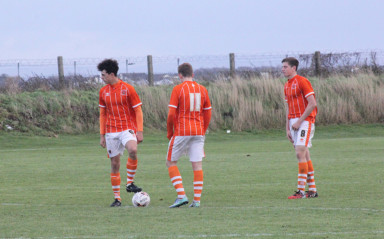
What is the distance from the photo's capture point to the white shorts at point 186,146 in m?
10.9

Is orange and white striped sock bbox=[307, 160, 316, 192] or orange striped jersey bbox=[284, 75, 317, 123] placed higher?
orange striped jersey bbox=[284, 75, 317, 123]

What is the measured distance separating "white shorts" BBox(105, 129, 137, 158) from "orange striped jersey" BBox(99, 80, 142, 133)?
66 mm

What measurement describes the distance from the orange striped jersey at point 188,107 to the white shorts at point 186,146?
0.08 metres

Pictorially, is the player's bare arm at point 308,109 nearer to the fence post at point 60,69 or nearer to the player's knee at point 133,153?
the player's knee at point 133,153

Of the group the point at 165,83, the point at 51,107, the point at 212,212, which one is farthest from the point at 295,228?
the point at 165,83

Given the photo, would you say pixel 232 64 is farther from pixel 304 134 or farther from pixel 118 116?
pixel 118 116

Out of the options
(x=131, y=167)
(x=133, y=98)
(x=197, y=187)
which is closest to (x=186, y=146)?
(x=197, y=187)

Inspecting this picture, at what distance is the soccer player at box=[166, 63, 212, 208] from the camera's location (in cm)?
1072

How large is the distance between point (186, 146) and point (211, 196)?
1.67 metres

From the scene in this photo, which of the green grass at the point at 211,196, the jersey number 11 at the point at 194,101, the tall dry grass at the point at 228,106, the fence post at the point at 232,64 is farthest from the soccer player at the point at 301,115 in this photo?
the fence post at the point at 232,64

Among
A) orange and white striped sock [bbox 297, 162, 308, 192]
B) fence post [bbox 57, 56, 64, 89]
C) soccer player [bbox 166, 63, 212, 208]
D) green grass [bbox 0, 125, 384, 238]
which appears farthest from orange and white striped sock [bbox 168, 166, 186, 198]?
fence post [bbox 57, 56, 64, 89]

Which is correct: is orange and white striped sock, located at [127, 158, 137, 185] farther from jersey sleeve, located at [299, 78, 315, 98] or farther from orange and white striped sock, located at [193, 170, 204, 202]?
jersey sleeve, located at [299, 78, 315, 98]

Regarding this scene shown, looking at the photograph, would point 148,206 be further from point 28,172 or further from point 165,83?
point 165,83

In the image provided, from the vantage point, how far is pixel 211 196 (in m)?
12.4
